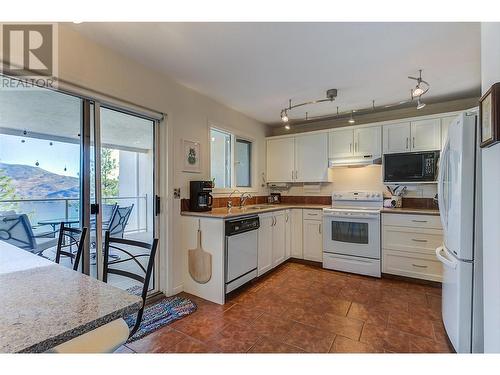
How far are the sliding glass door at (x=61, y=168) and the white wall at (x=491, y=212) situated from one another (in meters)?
2.76

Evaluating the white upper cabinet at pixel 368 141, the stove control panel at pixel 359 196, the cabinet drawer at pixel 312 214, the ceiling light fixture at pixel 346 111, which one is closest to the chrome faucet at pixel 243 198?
the cabinet drawer at pixel 312 214

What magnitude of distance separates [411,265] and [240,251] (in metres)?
2.21

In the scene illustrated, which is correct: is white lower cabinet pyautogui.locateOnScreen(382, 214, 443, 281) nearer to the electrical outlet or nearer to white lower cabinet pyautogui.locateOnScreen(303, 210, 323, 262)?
white lower cabinet pyautogui.locateOnScreen(303, 210, 323, 262)

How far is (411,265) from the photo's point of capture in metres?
3.02

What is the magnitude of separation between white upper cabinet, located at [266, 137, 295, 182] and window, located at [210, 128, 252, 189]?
586mm

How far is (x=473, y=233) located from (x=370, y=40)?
1.65 meters

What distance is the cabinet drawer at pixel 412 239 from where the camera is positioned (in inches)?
114

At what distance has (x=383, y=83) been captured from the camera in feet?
9.09

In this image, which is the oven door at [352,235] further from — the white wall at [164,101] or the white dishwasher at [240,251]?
the white wall at [164,101]

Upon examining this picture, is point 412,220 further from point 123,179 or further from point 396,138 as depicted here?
point 123,179
